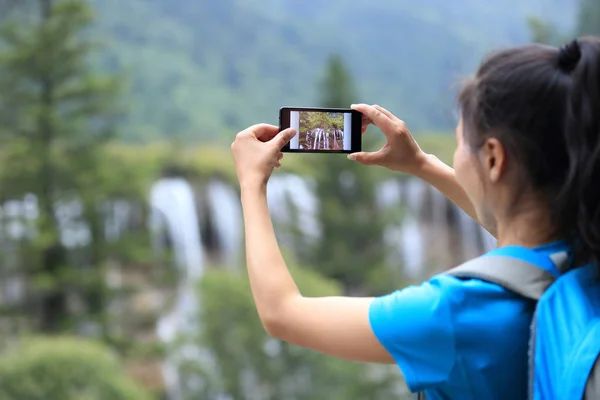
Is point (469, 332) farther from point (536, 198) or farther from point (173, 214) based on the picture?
point (173, 214)

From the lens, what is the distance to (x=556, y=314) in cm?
51

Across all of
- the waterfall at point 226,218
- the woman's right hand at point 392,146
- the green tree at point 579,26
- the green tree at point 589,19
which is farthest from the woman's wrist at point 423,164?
the green tree at point 589,19

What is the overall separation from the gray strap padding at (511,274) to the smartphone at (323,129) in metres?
0.20

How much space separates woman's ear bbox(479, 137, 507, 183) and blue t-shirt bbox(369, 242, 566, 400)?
0.23 feet

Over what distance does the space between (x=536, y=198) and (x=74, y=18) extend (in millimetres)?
7851

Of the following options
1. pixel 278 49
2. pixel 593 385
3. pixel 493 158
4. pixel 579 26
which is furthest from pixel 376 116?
pixel 278 49

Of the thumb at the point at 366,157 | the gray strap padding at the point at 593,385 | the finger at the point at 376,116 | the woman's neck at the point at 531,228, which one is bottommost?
the gray strap padding at the point at 593,385

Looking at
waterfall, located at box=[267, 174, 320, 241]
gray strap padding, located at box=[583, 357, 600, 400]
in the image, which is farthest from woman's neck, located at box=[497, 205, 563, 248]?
waterfall, located at box=[267, 174, 320, 241]

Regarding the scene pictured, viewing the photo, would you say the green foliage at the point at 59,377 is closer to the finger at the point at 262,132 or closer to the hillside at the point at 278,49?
the finger at the point at 262,132

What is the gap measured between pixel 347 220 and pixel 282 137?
27.8ft

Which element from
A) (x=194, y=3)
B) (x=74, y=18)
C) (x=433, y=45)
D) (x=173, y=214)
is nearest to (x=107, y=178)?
(x=173, y=214)

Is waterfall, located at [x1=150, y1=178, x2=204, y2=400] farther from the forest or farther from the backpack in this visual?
the backpack

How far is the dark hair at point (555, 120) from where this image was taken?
51cm

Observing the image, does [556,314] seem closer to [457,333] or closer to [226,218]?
[457,333]
